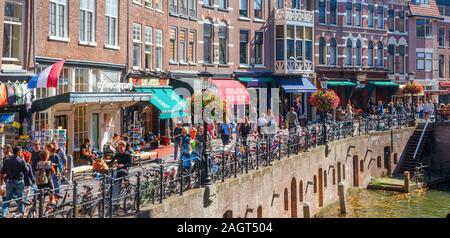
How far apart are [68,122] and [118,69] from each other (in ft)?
14.5

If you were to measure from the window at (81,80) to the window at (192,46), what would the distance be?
11.1m

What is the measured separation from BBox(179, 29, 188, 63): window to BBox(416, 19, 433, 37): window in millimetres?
27531

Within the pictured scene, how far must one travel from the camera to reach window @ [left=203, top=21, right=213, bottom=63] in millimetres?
35841

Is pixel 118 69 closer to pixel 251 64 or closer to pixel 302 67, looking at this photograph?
pixel 251 64

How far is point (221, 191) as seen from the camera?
17.5 meters

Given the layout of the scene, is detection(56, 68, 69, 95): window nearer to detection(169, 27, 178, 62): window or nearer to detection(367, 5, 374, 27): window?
detection(169, 27, 178, 62): window

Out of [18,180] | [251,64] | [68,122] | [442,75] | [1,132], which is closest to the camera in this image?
[18,180]

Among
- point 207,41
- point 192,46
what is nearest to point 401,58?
point 207,41

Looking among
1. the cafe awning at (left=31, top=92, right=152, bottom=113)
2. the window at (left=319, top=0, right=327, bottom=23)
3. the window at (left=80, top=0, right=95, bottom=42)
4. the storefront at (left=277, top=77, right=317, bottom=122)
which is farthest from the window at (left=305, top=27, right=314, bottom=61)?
the window at (left=80, top=0, right=95, bottom=42)

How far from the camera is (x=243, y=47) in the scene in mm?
38906

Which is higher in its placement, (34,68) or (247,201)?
(34,68)

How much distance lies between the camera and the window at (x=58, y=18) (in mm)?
21422

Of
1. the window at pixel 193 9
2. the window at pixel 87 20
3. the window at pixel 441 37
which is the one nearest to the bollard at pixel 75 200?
the window at pixel 87 20
